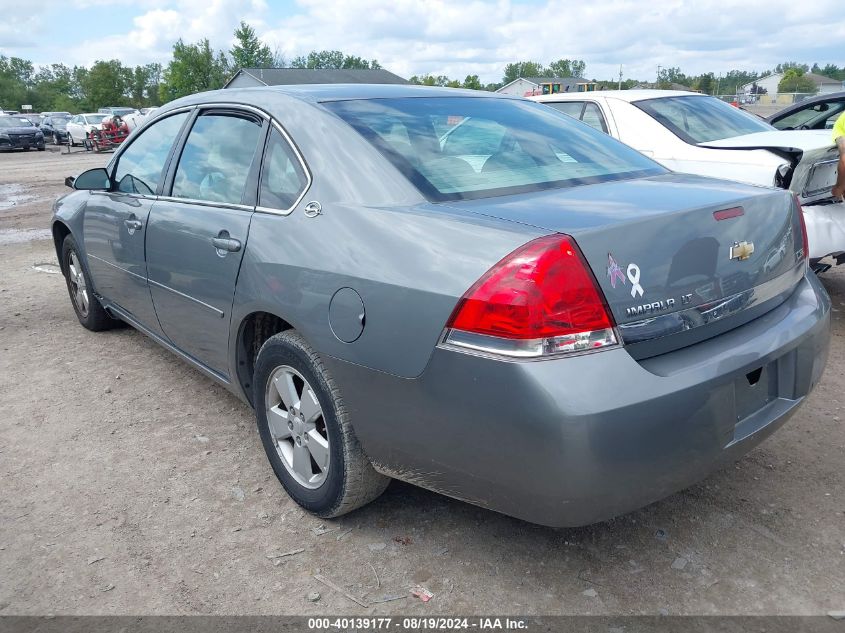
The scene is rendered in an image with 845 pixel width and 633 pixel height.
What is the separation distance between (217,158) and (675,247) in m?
2.14

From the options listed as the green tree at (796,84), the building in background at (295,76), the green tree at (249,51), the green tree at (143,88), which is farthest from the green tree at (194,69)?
the green tree at (796,84)

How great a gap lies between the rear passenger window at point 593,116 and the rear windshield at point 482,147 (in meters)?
3.21

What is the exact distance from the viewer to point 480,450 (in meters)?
2.04

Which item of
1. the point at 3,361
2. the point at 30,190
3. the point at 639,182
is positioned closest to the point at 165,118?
the point at 3,361

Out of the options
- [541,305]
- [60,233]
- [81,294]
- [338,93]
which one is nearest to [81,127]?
[60,233]

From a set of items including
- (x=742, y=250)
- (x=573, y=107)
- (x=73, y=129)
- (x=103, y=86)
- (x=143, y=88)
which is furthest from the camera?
(x=143, y=88)

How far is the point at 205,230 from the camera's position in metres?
3.10

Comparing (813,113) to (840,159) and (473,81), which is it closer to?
(840,159)

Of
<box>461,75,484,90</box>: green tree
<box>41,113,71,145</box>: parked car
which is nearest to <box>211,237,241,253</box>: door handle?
<box>41,113,71,145</box>: parked car

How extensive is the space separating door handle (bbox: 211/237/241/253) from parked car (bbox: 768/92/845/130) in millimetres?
6733

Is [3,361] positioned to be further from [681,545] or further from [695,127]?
[695,127]

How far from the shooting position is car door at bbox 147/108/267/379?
2967mm

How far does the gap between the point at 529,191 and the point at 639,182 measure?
0.47 meters

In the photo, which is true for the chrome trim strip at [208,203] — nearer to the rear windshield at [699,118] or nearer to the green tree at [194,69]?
the rear windshield at [699,118]
